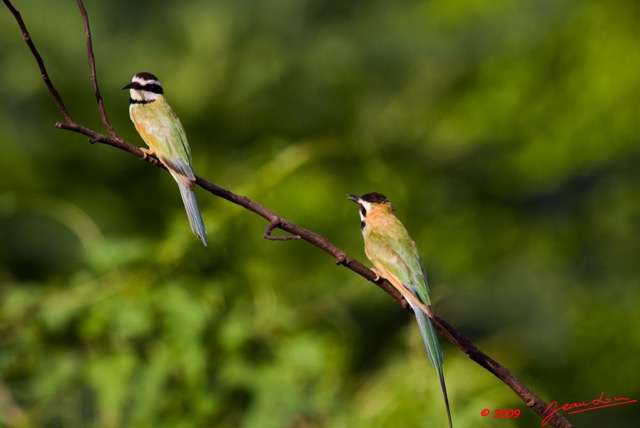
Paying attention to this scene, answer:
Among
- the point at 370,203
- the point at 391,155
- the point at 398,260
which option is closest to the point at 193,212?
the point at 398,260

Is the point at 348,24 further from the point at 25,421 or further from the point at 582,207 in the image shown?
the point at 25,421

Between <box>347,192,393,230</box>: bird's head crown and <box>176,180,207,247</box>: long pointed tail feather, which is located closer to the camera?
<box>176,180,207,247</box>: long pointed tail feather

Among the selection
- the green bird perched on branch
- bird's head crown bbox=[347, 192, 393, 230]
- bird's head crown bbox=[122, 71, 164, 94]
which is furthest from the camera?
bird's head crown bbox=[347, 192, 393, 230]

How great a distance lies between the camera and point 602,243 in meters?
6.84

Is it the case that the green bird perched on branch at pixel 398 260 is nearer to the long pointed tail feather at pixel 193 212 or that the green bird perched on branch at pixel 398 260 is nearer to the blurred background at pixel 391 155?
the long pointed tail feather at pixel 193 212

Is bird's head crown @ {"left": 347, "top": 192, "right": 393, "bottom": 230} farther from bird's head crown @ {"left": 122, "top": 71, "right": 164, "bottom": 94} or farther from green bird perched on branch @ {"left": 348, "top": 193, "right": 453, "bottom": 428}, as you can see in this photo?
bird's head crown @ {"left": 122, "top": 71, "right": 164, "bottom": 94}

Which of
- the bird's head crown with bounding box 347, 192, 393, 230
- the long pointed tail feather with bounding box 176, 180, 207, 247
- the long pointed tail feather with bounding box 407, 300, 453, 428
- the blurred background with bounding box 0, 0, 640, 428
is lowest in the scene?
the long pointed tail feather with bounding box 407, 300, 453, 428

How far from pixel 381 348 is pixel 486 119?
151 centimetres

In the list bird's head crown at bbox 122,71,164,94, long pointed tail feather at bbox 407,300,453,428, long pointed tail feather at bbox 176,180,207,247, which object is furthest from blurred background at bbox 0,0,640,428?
long pointed tail feather at bbox 176,180,207,247

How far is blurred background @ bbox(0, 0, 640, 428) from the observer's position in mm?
5410

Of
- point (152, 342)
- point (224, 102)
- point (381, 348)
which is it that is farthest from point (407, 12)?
point (152, 342)

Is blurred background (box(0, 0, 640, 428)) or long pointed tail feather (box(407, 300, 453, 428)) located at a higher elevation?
blurred background (box(0, 0, 640, 428))

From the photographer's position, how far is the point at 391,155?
20.1 ft

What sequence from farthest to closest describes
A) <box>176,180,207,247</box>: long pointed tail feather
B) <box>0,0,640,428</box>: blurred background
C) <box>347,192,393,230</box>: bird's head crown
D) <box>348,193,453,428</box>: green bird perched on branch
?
1. <box>0,0,640,428</box>: blurred background
2. <box>347,192,393,230</box>: bird's head crown
3. <box>348,193,453,428</box>: green bird perched on branch
4. <box>176,180,207,247</box>: long pointed tail feather
